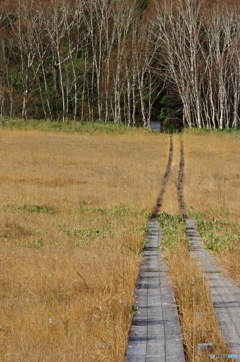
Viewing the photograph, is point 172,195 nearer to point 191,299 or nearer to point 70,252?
point 70,252

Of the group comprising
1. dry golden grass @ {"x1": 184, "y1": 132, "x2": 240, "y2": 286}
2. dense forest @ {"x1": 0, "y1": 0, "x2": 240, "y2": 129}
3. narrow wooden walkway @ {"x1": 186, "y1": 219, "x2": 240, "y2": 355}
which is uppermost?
dense forest @ {"x1": 0, "y1": 0, "x2": 240, "y2": 129}

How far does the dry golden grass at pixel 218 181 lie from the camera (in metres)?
13.6

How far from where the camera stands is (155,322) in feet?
21.1

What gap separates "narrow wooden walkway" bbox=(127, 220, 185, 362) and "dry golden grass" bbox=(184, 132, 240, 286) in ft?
Answer: 3.67

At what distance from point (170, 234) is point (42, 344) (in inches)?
303

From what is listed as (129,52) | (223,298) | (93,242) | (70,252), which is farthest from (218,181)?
(129,52)

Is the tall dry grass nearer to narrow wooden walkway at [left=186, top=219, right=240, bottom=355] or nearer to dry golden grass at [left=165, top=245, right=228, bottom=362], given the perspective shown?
dry golden grass at [left=165, top=245, right=228, bottom=362]

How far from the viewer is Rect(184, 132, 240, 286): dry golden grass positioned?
13563mm

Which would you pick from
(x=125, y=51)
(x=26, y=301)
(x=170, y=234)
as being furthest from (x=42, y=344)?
(x=125, y=51)

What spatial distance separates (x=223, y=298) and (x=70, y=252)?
4168mm

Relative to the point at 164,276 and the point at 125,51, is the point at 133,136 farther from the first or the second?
the point at 164,276

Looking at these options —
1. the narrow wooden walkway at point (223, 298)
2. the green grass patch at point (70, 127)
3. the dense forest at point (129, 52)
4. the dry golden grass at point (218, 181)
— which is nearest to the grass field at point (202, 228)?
the dry golden grass at point (218, 181)

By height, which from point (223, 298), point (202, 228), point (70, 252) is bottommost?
point (202, 228)

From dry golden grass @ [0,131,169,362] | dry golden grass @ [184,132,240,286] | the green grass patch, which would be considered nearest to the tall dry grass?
dry golden grass @ [0,131,169,362]
